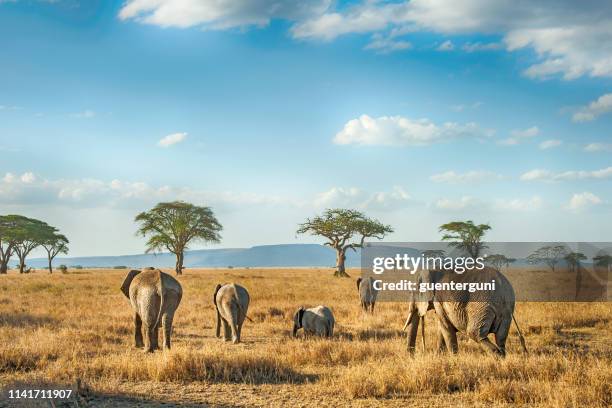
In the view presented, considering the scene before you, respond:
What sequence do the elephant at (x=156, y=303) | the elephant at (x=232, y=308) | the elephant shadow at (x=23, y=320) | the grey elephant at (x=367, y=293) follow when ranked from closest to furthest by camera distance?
the elephant at (x=156, y=303), the elephant at (x=232, y=308), the elephant shadow at (x=23, y=320), the grey elephant at (x=367, y=293)

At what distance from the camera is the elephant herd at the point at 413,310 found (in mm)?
9406

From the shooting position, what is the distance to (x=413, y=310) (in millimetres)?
10938

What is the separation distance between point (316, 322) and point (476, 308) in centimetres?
502

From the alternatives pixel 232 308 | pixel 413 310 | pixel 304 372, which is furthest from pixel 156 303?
pixel 413 310

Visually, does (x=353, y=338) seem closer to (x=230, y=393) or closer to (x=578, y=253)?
(x=230, y=393)

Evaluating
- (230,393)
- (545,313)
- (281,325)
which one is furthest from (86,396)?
(545,313)

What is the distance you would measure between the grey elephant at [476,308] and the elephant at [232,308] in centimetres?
490

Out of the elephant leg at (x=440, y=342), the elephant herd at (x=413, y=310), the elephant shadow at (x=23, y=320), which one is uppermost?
the elephant herd at (x=413, y=310)

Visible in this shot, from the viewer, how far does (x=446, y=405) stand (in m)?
7.29

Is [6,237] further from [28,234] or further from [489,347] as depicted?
[489,347]

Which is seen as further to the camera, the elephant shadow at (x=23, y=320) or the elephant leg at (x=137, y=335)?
the elephant shadow at (x=23, y=320)

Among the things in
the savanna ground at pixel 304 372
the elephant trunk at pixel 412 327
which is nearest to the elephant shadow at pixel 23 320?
the savanna ground at pixel 304 372

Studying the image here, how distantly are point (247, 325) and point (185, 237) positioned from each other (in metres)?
51.9

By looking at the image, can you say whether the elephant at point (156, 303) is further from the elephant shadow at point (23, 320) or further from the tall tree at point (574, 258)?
the tall tree at point (574, 258)
